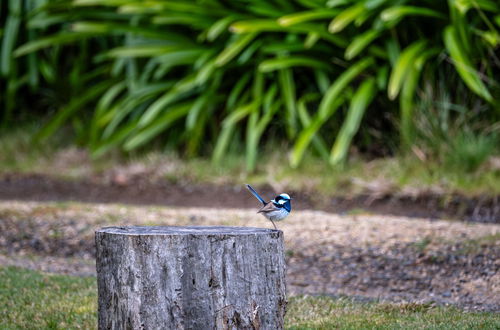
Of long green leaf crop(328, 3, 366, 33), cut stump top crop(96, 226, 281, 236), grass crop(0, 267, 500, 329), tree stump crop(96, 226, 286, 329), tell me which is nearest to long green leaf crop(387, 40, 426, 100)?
long green leaf crop(328, 3, 366, 33)

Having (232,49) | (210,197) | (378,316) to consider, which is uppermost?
(232,49)

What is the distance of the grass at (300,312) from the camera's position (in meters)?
3.67

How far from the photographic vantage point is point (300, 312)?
3990mm

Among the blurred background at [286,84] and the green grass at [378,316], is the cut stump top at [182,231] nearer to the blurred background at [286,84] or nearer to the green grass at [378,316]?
the green grass at [378,316]

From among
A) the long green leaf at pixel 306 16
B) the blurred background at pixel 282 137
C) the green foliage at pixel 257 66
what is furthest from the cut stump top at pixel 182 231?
the long green leaf at pixel 306 16

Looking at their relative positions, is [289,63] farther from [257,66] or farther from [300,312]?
[300,312]

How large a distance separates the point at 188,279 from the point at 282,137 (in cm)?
584

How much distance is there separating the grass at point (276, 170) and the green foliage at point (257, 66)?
0.58 ft

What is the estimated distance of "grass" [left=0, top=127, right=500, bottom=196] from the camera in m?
7.10

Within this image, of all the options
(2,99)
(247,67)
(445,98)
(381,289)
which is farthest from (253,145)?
(2,99)

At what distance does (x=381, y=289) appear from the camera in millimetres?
4703

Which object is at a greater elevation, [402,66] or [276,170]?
[402,66]

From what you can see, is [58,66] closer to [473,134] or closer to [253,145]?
[253,145]

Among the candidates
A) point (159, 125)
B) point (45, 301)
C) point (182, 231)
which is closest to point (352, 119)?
point (159, 125)
